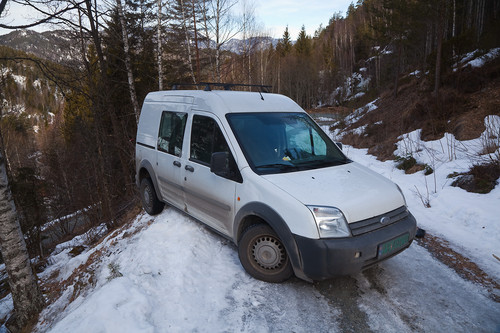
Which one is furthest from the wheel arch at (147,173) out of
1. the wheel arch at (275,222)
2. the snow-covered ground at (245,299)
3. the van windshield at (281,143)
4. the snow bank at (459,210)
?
the snow bank at (459,210)

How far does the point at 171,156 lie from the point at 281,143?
194cm

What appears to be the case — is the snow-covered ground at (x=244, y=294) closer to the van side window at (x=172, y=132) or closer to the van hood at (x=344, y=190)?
the van hood at (x=344, y=190)

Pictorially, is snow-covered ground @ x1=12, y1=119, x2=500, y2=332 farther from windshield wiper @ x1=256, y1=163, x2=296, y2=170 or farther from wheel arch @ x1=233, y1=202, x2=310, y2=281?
windshield wiper @ x1=256, y1=163, x2=296, y2=170

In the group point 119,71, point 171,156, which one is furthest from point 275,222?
point 119,71

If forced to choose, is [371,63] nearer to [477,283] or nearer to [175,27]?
[175,27]

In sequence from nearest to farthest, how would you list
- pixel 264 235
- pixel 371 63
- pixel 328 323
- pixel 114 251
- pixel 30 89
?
1. pixel 328 323
2. pixel 264 235
3. pixel 114 251
4. pixel 371 63
5. pixel 30 89

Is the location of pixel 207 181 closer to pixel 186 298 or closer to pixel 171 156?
pixel 171 156

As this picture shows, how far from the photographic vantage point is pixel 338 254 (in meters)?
2.68

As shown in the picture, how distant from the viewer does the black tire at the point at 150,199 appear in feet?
17.9

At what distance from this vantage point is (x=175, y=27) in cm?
1883

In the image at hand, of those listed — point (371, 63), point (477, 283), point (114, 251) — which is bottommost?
point (114, 251)

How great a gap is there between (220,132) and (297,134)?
1.04m

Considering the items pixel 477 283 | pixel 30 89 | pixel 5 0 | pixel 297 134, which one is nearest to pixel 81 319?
pixel 297 134

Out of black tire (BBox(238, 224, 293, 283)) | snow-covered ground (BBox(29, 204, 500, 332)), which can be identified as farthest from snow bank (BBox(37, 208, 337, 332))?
black tire (BBox(238, 224, 293, 283))
